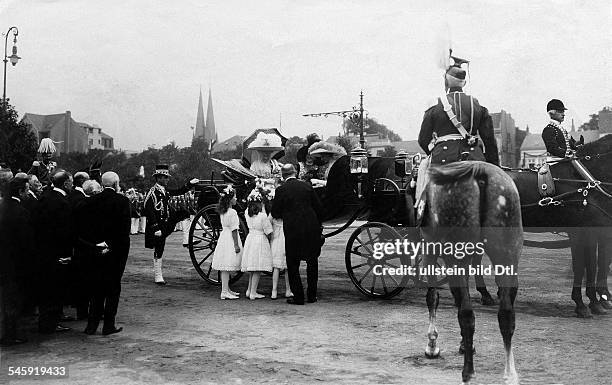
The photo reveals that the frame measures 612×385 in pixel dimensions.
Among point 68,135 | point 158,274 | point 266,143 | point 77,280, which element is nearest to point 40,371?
point 77,280

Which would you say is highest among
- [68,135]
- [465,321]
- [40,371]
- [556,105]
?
[68,135]

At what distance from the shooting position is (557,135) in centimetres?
691

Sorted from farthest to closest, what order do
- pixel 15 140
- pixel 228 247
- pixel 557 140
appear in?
pixel 15 140 → pixel 228 247 → pixel 557 140

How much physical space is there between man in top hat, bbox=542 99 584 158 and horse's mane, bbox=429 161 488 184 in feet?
10.0

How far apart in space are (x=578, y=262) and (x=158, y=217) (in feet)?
22.0

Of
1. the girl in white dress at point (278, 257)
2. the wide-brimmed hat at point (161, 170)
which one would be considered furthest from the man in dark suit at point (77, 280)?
the wide-brimmed hat at point (161, 170)

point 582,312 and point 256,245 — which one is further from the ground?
point 256,245

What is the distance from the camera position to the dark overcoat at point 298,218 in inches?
300

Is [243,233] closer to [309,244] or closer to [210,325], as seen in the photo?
[309,244]

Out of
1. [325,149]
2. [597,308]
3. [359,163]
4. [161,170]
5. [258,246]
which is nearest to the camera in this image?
[597,308]

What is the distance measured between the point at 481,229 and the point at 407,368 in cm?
140

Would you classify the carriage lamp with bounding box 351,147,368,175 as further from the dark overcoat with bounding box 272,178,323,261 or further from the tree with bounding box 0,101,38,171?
the tree with bounding box 0,101,38,171

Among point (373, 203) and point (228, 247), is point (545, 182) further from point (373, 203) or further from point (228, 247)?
point (228, 247)

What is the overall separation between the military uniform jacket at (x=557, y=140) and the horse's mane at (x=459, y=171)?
3.04 metres
